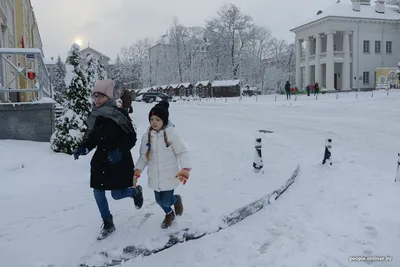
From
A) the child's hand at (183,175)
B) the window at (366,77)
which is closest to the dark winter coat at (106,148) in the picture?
the child's hand at (183,175)

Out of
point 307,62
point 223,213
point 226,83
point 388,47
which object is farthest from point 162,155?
point 388,47

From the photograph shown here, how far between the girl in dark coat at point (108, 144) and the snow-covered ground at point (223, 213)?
2.34 ft

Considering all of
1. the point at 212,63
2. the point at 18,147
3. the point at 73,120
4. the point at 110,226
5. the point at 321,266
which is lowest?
the point at 321,266

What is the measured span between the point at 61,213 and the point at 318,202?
403cm

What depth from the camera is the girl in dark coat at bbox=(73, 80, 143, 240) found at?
166 inches

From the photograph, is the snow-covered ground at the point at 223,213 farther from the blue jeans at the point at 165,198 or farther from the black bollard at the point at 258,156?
the blue jeans at the point at 165,198

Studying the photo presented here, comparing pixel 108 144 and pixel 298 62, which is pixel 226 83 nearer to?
pixel 298 62

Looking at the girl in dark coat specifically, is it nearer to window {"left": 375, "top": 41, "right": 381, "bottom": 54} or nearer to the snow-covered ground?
the snow-covered ground

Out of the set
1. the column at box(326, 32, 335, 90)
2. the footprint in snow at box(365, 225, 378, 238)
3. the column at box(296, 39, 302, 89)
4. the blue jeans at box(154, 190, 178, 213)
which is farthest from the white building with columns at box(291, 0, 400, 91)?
the blue jeans at box(154, 190, 178, 213)

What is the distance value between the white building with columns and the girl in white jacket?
48.2 meters

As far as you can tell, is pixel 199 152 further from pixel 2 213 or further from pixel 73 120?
pixel 2 213

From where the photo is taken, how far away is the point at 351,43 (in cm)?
5075

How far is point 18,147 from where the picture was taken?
26.4 feet

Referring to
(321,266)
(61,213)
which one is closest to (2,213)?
(61,213)
